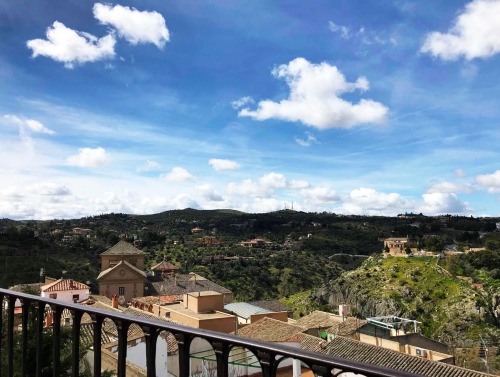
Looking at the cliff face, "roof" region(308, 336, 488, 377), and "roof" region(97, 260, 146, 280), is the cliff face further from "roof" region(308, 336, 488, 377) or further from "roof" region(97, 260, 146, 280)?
"roof" region(308, 336, 488, 377)

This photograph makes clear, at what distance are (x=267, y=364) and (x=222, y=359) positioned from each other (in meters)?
0.20

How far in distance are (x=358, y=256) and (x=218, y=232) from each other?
3242 centimetres

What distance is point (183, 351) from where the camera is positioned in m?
1.62

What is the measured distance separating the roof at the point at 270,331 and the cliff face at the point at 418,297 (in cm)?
1767

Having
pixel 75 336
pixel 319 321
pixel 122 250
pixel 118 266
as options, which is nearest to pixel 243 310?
pixel 319 321

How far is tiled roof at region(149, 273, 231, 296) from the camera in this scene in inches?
1282

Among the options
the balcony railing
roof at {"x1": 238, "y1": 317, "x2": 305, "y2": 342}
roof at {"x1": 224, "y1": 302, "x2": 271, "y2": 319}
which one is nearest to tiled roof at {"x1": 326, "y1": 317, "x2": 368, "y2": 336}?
roof at {"x1": 238, "y1": 317, "x2": 305, "y2": 342}

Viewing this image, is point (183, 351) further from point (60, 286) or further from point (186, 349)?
point (60, 286)

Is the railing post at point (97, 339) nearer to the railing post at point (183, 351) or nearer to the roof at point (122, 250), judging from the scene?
the railing post at point (183, 351)

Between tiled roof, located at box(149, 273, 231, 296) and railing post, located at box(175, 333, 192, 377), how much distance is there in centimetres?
3095

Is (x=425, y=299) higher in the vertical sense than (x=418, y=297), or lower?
lower

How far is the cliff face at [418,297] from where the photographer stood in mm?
33906

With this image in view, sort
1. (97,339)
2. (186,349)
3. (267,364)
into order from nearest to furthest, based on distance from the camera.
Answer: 1. (267,364)
2. (186,349)
3. (97,339)

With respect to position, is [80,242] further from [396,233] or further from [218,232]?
[396,233]
